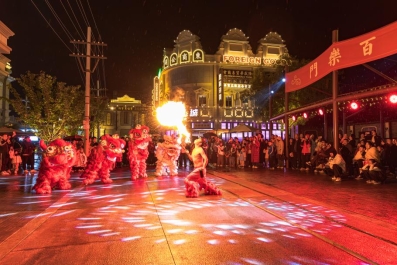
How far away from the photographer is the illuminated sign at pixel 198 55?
35.8 meters

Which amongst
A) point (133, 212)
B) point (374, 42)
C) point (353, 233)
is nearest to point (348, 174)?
point (374, 42)

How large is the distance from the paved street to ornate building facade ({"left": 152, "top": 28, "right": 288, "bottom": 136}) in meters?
25.8

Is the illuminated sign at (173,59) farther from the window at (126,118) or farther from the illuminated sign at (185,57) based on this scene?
the window at (126,118)

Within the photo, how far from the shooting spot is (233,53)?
36.2 metres

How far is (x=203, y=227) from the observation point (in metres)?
5.84

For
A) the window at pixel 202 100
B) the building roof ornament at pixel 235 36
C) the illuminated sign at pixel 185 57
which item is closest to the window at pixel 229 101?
the window at pixel 202 100

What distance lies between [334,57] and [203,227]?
982 cm

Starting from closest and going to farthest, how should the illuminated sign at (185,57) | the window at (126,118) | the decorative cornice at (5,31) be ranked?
the decorative cornice at (5,31), the illuminated sign at (185,57), the window at (126,118)

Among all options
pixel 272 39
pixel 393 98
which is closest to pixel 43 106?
pixel 393 98

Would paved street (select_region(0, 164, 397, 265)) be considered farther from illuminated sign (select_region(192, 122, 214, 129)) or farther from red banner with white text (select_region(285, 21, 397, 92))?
illuminated sign (select_region(192, 122, 214, 129))

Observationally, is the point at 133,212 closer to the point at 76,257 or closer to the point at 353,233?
the point at 76,257

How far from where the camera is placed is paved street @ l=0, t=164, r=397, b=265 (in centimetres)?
447

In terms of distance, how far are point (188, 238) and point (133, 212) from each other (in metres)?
2.31

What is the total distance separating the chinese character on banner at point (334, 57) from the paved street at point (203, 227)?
17.0 feet
